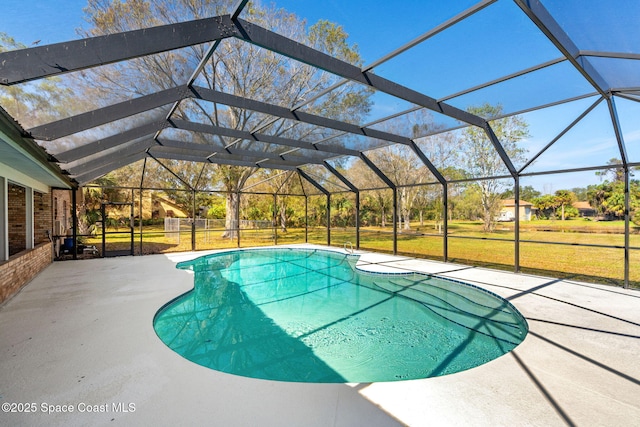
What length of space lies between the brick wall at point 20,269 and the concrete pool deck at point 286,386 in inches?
35.3

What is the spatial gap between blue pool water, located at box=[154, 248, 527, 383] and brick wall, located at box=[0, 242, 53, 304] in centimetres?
261

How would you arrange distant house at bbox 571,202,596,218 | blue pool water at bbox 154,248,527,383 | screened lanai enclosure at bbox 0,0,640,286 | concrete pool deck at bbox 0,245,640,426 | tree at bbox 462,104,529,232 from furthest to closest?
distant house at bbox 571,202,596,218, tree at bbox 462,104,529,232, blue pool water at bbox 154,248,527,383, screened lanai enclosure at bbox 0,0,640,286, concrete pool deck at bbox 0,245,640,426

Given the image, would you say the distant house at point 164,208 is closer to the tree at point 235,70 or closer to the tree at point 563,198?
the tree at point 235,70

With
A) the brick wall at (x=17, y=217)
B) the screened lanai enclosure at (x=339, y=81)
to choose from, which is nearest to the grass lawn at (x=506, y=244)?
the screened lanai enclosure at (x=339, y=81)

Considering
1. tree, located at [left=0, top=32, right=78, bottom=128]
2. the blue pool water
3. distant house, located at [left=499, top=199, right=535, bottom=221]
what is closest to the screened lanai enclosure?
tree, located at [left=0, top=32, right=78, bottom=128]

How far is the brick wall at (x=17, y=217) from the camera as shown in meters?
6.55

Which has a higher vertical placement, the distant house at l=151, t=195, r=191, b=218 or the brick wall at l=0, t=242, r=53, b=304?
the distant house at l=151, t=195, r=191, b=218

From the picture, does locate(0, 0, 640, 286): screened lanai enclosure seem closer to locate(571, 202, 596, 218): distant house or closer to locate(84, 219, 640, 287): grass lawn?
locate(84, 219, 640, 287): grass lawn

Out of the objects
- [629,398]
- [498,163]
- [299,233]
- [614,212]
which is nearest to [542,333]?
[629,398]

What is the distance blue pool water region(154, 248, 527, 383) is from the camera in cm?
330

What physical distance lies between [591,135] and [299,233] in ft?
49.3

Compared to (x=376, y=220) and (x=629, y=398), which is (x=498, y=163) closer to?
(x=376, y=220)

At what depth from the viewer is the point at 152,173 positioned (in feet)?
49.2

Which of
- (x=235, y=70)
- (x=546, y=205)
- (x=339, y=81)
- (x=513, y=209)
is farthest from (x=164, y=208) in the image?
(x=546, y=205)
